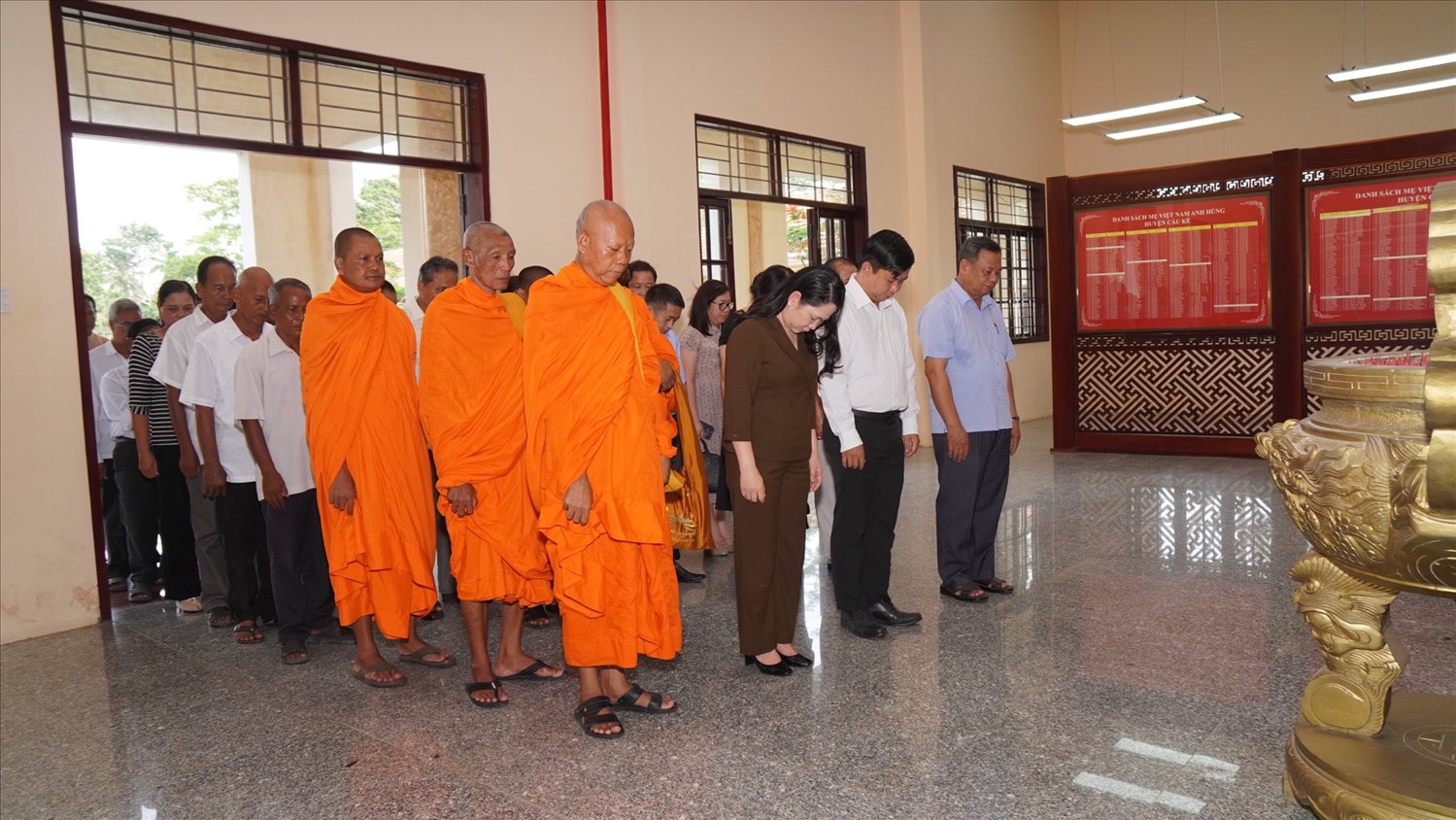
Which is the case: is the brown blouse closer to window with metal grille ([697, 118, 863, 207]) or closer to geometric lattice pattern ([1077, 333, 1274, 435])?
window with metal grille ([697, 118, 863, 207])

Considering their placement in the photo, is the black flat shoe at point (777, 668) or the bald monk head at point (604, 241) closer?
the bald monk head at point (604, 241)

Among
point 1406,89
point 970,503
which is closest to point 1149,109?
point 1406,89

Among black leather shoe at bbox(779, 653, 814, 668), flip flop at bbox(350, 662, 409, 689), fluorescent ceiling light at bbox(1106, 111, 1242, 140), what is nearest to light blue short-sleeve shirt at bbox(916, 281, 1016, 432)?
black leather shoe at bbox(779, 653, 814, 668)

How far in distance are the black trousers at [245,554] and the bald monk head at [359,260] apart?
120 cm

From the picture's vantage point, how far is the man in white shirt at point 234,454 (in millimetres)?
4012

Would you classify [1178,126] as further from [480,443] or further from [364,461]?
[364,461]

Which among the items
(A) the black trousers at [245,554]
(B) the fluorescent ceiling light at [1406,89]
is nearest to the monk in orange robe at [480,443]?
(A) the black trousers at [245,554]

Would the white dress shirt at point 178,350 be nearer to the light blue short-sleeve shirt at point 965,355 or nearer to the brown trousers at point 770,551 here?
the brown trousers at point 770,551

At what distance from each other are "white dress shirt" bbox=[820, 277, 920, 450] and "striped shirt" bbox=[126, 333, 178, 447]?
9.69 feet

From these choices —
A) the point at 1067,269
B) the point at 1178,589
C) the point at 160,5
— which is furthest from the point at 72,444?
the point at 1067,269

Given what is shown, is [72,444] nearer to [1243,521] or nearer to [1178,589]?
[1178,589]

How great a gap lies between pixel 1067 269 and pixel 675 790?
21.7ft

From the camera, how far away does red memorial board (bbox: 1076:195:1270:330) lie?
292 inches

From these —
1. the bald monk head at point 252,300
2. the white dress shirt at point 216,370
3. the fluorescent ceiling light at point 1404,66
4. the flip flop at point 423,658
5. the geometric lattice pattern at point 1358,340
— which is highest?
the fluorescent ceiling light at point 1404,66
